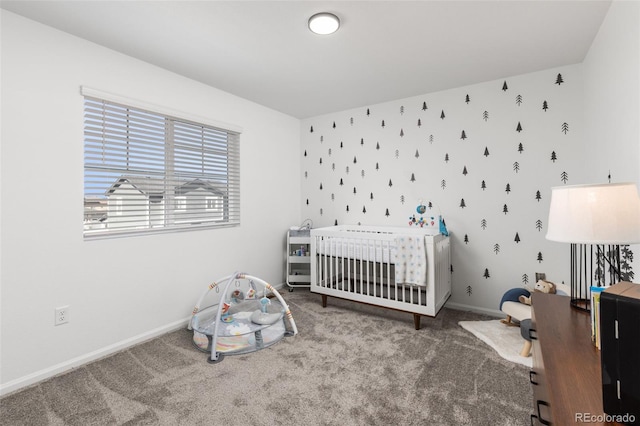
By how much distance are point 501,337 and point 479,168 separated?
1538mm

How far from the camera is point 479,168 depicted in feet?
9.86

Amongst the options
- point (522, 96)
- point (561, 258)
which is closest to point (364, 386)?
point (561, 258)

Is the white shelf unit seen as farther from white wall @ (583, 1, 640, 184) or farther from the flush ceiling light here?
white wall @ (583, 1, 640, 184)

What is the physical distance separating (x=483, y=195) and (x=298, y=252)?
7.02ft

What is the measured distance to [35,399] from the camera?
1.76 meters

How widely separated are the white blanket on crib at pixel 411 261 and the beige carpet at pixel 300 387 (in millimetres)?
453

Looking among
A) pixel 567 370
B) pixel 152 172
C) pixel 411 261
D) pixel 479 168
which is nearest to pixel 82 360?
pixel 152 172

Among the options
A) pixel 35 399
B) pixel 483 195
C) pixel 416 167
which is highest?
pixel 416 167

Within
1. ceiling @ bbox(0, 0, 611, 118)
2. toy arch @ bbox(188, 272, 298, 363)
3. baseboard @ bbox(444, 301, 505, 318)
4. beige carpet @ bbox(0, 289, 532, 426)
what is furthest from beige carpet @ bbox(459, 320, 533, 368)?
ceiling @ bbox(0, 0, 611, 118)

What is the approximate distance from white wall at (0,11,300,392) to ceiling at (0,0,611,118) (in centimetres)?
19

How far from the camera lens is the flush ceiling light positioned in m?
1.88

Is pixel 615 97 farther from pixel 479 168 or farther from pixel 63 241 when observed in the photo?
pixel 63 241

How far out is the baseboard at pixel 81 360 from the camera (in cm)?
186

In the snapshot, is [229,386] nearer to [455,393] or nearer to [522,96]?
[455,393]
